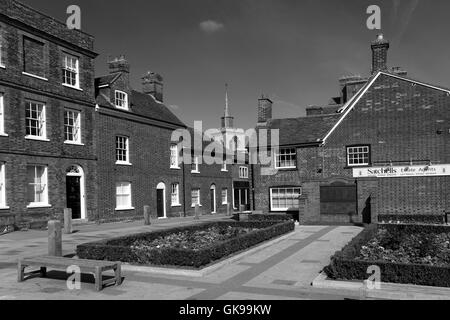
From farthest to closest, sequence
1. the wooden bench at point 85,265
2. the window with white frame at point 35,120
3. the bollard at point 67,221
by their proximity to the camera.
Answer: the window with white frame at point 35,120
the bollard at point 67,221
the wooden bench at point 85,265

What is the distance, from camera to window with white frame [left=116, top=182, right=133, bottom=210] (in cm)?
2917

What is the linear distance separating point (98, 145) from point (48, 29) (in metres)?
7.29

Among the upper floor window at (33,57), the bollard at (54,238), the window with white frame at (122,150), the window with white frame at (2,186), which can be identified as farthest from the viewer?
the window with white frame at (122,150)

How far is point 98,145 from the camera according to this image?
89.5 ft

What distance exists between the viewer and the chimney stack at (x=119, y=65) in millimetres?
31047

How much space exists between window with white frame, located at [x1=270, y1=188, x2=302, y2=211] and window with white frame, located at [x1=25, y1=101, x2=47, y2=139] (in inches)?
583

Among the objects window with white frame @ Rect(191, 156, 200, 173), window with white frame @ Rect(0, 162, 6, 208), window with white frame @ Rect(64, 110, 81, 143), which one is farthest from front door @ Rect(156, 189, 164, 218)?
window with white frame @ Rect(0, 162, 6, 208)

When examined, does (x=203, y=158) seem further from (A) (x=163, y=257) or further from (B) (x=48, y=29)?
(A) (x=163, y=257)

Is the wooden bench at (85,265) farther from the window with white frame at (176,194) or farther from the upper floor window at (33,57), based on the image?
the window with white frame at (176,194)

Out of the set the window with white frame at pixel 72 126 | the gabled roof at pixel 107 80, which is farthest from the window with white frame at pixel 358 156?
the window with white frame at pixel 72 126

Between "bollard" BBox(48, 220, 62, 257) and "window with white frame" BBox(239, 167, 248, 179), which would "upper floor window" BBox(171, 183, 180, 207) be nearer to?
"window with white frame" BBox(239, 167, 248, 179)

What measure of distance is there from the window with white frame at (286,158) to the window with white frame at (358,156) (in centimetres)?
359
